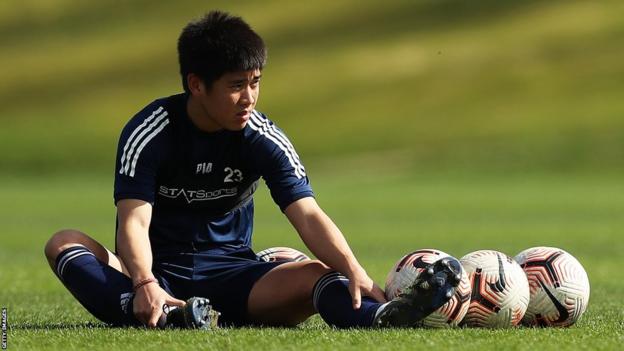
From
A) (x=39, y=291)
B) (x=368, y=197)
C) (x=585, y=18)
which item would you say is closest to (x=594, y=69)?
(x=585, y=18)

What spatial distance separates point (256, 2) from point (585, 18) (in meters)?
19.6

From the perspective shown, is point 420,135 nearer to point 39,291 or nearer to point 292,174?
point 39,291

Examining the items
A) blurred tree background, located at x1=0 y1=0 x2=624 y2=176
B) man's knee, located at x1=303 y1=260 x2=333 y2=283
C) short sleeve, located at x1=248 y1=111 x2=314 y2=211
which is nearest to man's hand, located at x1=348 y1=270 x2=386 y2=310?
man's knee, located at x1=303 y1=260 x2=333 y2=283

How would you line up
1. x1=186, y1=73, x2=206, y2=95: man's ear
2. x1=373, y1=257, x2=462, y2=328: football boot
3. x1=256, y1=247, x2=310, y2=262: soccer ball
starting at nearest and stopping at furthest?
x1=373, y1=257, x2=462, y2=328: football boot, x1=186, y1=73, x2=206, y2=95: man's ear, x1=256, y1=247, x2=310, y2=262: soccer ball

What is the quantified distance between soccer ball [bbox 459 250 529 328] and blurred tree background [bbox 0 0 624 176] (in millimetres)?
40454

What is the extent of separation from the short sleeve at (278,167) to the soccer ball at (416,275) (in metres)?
0.77

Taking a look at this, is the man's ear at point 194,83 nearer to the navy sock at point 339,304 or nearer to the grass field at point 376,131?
the navy sock at point 339,304

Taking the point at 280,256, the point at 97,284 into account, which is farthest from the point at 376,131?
the point at 97,284

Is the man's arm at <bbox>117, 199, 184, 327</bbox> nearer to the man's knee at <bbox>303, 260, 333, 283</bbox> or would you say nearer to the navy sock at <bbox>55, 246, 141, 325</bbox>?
the navy sock at <bbox>55, 246, 141, 325</bbox>

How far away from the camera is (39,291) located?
1240 cm

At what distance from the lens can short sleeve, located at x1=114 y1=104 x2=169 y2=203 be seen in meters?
8.19

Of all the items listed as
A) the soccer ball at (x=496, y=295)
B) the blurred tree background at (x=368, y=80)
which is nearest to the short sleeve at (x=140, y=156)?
the soccer ball at (x=496, y=295)

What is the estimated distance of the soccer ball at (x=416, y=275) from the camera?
794cm

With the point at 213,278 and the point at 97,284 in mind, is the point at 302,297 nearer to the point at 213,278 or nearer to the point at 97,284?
the point at 213,278
